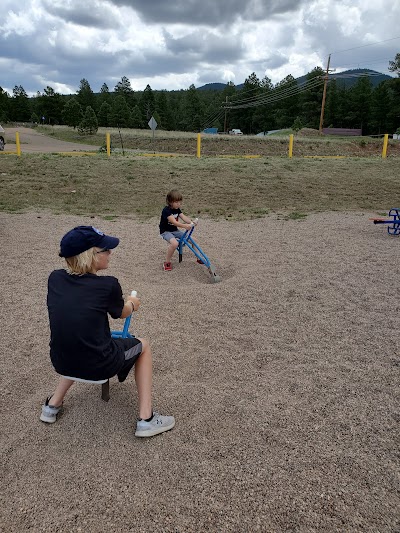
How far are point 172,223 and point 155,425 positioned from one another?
347cm

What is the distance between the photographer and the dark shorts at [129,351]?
2.67 meters

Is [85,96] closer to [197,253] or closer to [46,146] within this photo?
[46,146]

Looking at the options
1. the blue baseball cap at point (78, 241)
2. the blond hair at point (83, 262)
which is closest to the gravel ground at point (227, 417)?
the blond hair at point (83, 262)

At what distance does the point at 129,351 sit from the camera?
8.79ft

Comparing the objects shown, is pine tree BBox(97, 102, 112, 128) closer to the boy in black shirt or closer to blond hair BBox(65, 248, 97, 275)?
the boy in black shirt

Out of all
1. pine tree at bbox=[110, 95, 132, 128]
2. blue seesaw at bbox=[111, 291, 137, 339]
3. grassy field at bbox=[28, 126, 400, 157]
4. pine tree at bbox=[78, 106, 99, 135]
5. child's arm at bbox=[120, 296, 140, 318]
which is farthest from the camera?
pine tree at bbox=[110, 95, 132, 128]

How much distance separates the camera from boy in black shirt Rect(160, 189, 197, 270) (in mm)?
5758

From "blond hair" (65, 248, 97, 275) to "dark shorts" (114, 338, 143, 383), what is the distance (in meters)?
0.52

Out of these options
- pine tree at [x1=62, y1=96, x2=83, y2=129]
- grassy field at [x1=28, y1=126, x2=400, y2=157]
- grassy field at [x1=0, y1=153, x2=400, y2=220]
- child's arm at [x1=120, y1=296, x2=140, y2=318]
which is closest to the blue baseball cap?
child's arm at [x1=120, y1=296, x2=140, y2=318]

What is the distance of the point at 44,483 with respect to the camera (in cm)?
233

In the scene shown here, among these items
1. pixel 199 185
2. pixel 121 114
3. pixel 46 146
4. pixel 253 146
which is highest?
pixel 121 114

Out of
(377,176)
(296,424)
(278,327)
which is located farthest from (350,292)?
(377,176)

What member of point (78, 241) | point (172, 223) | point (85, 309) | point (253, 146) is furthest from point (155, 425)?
point (253, 146)

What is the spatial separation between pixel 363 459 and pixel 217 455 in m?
0.84
